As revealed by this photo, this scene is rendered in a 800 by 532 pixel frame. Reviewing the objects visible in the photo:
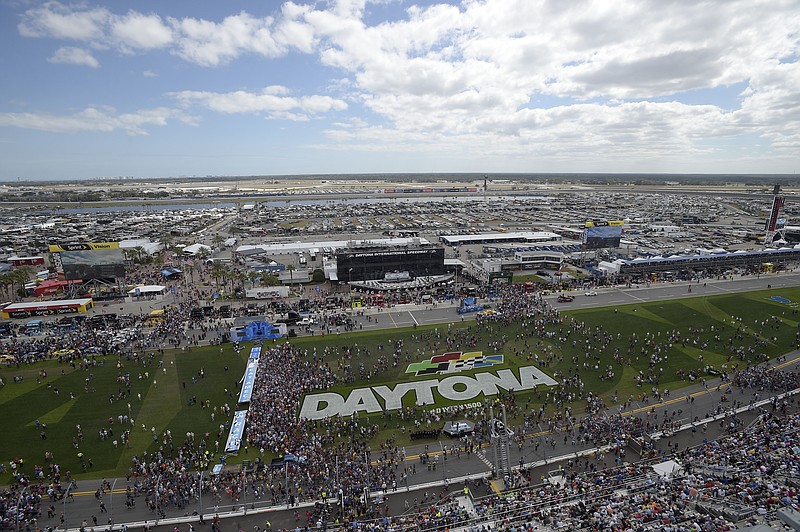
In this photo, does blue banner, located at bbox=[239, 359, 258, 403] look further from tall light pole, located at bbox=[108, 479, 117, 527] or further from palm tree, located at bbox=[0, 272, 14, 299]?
palm tree, located at bbox=[0, 272, 14, 299]

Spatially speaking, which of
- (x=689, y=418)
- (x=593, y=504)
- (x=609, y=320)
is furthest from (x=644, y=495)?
(x=609, y=320)

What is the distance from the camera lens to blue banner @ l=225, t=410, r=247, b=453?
2986 centimetres

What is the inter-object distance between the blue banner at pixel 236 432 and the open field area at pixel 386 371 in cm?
100

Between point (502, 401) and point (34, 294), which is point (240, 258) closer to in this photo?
point (34, 294)

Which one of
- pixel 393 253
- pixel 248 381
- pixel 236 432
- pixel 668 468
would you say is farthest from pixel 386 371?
pixel 393 253

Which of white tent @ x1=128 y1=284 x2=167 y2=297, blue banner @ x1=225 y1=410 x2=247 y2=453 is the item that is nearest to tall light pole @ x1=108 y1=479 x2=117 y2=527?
blue banner @ x1=225 y1=410 x2=247 y2=453

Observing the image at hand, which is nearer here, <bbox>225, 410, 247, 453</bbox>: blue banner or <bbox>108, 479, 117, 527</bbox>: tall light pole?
<bbox>108, 479, 117, 527</bbox>: tall light pole

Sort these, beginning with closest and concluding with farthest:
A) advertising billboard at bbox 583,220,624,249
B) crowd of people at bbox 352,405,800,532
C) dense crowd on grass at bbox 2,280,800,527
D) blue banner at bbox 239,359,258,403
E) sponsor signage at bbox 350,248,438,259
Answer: crowd of people at bbox 352,405,800,532 → dense crowd on grass at bbox 2,280,800,527 → blue banner at bbox 239,359,258,403 → sponsor signage at bbox 350,248,438,259 → advertising billboard at bbox 583,220,624,249

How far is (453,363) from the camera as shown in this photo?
4216 cm

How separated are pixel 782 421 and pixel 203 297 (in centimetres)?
6714

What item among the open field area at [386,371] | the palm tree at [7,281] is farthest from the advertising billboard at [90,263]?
the open field area at [386,371]

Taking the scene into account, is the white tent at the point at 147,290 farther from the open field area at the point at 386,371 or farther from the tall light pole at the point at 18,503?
the tall light pole at the point at 18,503

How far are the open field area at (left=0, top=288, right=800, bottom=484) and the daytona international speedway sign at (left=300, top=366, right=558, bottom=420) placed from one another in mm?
1059

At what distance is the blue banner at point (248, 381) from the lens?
3559 cm
